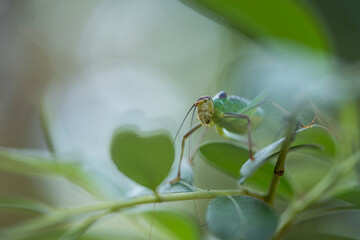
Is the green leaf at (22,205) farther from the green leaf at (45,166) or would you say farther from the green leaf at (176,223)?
the green leaf at (176,223)

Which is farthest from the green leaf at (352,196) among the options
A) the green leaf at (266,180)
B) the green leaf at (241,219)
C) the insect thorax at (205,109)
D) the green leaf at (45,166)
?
the green leaf at (45,166)

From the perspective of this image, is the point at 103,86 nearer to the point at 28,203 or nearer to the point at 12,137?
the point at 12,137

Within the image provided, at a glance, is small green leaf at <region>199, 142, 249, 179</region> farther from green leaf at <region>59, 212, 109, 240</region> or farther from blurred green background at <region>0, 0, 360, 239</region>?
green leaf at <region>59, 212, 109, 240</region>

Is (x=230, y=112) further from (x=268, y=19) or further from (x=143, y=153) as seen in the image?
(x=143, y=153)

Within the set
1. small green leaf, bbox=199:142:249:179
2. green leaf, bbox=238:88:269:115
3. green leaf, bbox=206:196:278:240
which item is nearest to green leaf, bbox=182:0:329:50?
green leaf, bbox=238:88:269:115

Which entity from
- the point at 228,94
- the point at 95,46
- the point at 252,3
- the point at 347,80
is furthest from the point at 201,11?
the point at 95,46
